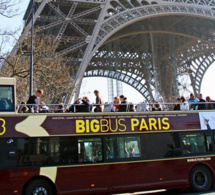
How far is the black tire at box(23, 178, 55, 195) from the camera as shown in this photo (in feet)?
30.6

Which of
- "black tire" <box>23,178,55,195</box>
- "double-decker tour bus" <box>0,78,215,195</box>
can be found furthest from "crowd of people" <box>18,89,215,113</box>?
"black tire" <box>23,178,55,195</box>

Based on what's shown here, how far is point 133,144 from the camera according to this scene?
10727 millimetres

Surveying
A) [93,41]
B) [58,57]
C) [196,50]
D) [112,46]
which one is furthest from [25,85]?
[196,50]

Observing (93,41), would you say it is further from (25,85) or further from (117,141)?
(117,141)

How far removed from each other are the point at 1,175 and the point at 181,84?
129 feet

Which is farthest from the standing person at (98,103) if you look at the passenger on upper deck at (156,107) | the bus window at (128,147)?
the passenger on upper deck at (156,107)

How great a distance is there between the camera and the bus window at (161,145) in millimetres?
10909

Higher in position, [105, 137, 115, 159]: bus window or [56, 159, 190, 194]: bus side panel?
[105, 137, 115, 159]: bus window

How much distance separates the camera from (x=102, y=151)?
405 inches

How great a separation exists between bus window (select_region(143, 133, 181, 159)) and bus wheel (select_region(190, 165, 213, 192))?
3.18ft

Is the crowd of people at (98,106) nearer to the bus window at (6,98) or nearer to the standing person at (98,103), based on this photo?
the standing person at (98,103)

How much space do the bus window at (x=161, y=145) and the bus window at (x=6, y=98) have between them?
444 cm

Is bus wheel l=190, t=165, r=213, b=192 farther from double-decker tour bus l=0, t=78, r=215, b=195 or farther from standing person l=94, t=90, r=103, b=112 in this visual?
standing person l=94, t=90, r=103, b=112

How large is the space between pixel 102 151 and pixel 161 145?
215cm
